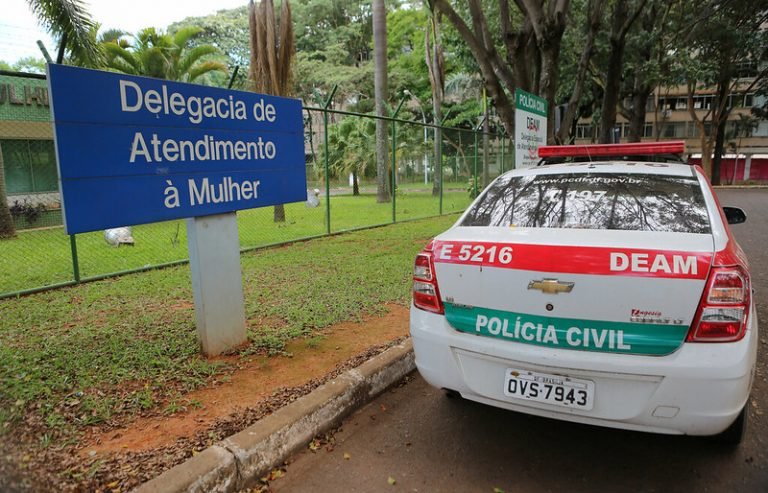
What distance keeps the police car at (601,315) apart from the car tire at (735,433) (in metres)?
0.01

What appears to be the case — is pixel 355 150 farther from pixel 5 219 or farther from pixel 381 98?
pixel 5 219

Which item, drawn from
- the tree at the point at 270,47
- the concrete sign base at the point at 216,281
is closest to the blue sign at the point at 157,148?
the concrete sign base at the point at 216,281

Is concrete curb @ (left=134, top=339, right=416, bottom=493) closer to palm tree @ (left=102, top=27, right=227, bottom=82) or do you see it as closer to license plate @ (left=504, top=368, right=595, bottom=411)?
license plate @ (left=504, top=368, right=595, bottom=411)

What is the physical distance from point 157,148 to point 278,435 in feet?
6.45

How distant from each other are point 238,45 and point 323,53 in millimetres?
6801

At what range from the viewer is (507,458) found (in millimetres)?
2686

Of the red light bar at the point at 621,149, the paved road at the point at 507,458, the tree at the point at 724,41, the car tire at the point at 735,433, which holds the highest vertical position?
the tree at the point at 724,41

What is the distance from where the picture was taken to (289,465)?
268 centimetres

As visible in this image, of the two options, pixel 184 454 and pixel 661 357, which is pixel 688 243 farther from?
pixel 184 454

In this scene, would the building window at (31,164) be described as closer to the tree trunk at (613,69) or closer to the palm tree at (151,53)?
the palm tree at (151,53)

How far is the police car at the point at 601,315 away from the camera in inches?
84.3

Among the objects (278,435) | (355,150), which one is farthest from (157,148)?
(355,150)

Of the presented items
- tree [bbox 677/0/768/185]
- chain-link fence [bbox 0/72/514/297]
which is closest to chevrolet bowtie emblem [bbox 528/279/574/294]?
chain-link fence [bbox 0/72/514/297]

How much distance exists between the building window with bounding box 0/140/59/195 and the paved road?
22.5 ft
